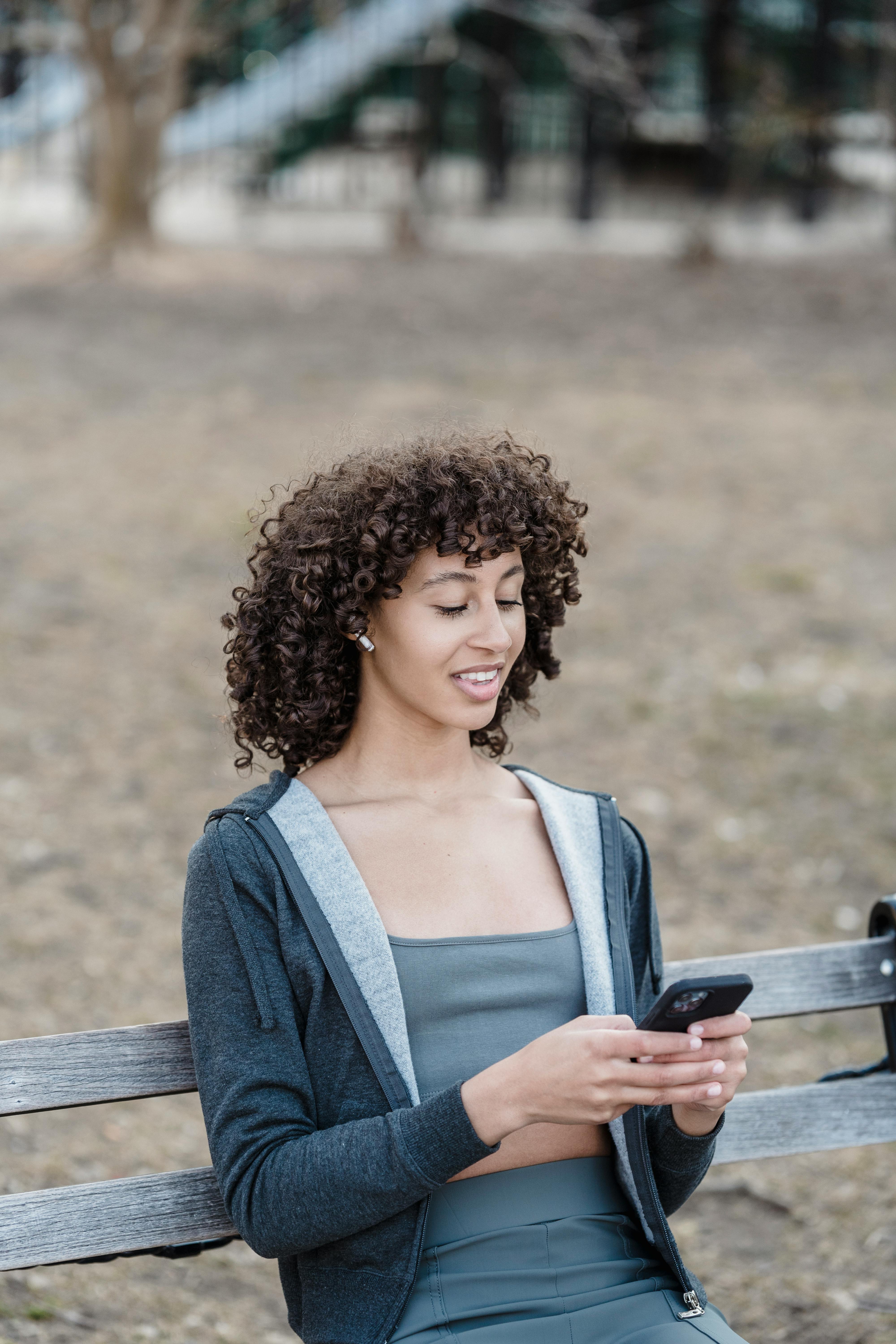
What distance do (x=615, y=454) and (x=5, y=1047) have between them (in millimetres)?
6709

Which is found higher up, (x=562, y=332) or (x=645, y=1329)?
(x=562, y=332)

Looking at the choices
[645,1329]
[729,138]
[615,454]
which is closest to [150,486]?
[615,454]

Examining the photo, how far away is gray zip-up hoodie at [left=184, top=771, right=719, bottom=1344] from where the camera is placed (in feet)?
6.40

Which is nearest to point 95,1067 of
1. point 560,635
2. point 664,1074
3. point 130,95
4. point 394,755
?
point 394,755

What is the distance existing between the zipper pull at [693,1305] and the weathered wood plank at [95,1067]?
0.80 metres

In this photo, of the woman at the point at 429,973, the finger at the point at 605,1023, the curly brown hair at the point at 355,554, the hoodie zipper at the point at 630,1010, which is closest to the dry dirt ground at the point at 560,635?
the curly brown hair at the point at 355,554

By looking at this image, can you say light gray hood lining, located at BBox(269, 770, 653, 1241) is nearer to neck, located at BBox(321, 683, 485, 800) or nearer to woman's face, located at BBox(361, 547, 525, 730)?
neck, located at BBox(321, 683, 485, 800)

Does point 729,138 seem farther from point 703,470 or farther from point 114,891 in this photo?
point 114,891

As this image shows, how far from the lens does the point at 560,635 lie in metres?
6.46

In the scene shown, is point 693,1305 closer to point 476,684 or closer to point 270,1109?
point 270,1109

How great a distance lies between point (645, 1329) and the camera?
206 centimetres

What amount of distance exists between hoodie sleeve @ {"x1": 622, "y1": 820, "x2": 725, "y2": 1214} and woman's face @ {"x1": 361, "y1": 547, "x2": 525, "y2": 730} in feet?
1.19

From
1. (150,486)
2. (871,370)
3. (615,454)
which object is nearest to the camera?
(150,486)

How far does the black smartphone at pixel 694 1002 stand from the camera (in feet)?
6.04
